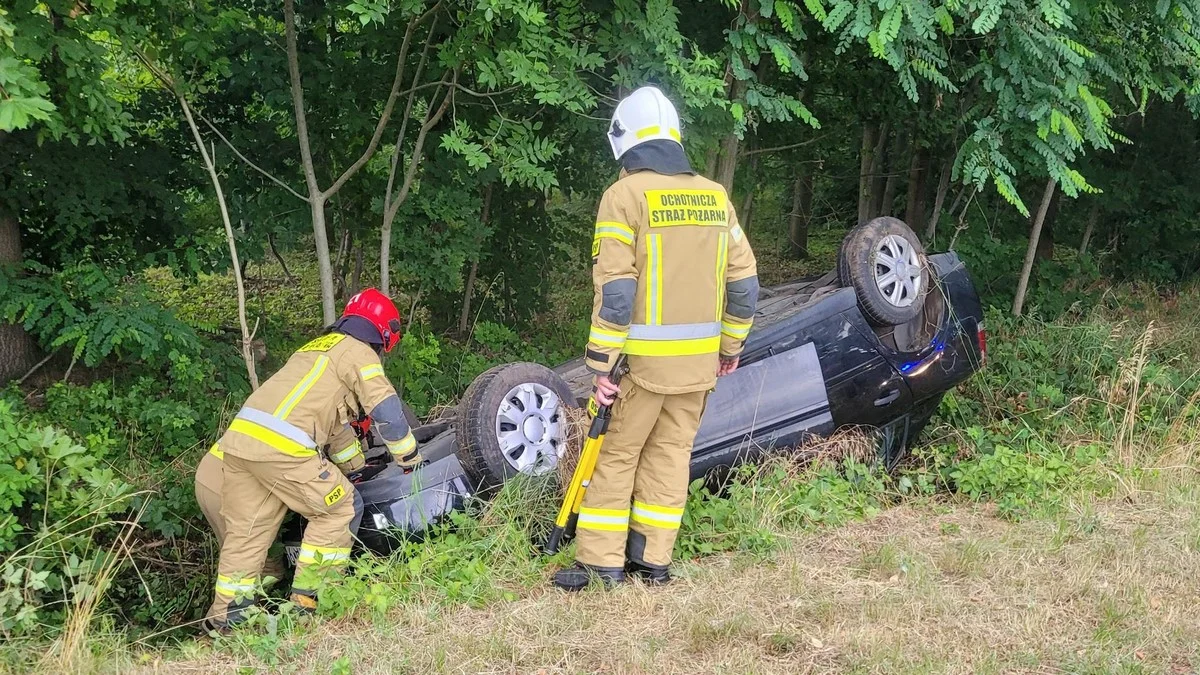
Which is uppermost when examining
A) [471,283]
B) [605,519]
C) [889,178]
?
[889,178]

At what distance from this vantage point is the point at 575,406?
4387mm

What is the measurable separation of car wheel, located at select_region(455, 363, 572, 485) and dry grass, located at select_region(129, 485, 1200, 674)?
26.3 inches

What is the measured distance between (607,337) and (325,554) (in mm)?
1746

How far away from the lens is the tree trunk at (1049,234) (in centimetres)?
898

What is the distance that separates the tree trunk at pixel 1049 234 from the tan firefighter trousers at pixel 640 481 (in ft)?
21.6

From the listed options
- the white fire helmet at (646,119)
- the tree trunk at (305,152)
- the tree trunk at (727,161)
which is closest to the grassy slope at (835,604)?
the white fire helmet at (646,119)

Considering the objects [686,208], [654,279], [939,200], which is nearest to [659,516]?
[654,279]

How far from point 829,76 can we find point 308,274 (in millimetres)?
5548

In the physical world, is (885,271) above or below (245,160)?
below

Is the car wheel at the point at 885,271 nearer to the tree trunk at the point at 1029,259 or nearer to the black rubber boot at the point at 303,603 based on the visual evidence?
the black rubber boot at the point at 303,603

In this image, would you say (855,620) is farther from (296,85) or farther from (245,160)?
(245,160)

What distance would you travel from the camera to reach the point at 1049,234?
919cm

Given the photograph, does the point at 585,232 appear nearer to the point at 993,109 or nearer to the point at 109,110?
the point at 993,109

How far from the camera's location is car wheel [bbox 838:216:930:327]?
4.65 meters
